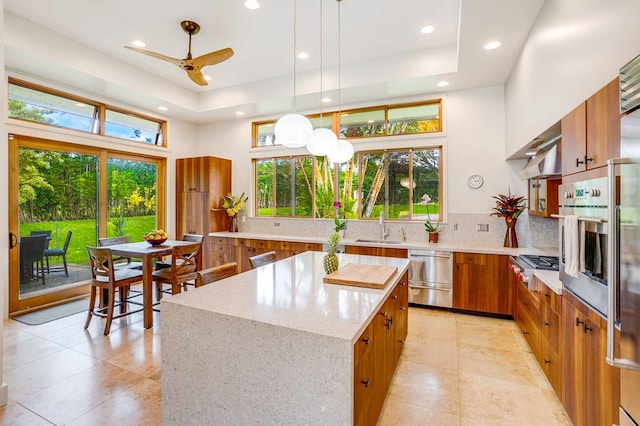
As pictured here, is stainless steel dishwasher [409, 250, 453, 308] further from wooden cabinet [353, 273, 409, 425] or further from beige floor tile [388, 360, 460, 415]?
wooden cabinet [353, 273, 409, 425]

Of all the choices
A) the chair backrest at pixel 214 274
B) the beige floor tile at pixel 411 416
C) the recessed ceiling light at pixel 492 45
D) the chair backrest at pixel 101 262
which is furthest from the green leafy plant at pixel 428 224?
the chair backrest at pixel 101 262

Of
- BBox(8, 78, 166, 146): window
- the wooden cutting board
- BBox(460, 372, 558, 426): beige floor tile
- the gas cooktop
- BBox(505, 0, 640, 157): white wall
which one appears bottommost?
BBox(460, 372, 558, 426): beige floor tile

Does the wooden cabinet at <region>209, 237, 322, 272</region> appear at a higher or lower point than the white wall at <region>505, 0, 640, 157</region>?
lower

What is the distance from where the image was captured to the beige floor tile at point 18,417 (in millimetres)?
2023

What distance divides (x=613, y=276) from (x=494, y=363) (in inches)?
81.0

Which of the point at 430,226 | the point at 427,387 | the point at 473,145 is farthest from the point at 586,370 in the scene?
the point at 473,145

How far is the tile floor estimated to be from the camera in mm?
2107

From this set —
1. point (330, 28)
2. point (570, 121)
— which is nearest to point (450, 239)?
point (570, 121)

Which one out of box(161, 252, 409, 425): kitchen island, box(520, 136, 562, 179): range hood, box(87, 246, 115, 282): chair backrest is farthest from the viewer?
box(87, 246, 115, 282): chair backrest

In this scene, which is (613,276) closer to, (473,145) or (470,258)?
(470,258)

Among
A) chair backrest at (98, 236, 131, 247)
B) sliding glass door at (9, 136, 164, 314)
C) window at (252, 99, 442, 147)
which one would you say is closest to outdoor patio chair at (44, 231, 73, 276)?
sliding glass door at (9, 136, 164, 314)

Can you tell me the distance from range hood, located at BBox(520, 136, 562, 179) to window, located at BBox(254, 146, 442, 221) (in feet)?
5.14

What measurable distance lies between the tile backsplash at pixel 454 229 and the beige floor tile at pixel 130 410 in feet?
11.6

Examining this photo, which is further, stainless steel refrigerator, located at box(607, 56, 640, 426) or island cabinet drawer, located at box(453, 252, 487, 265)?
island cabinet drawer, located at box(453, 252, 487, 265)
